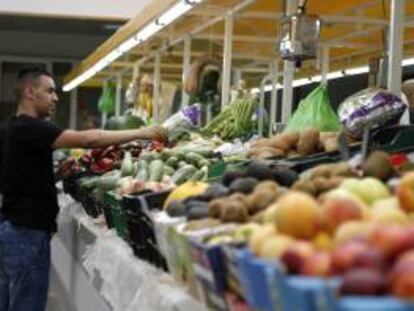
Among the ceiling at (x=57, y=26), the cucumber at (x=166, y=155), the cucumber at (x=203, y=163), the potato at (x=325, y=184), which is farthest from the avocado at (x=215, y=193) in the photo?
the ceiling at (x=57, y=26)

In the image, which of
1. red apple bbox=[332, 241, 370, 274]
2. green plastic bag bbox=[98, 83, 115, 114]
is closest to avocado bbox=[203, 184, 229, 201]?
red apple bbox=[332, 241, 370, 274]

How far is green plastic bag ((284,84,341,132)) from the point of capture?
3.51 metres

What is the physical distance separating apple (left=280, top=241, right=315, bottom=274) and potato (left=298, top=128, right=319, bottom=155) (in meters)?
1.72

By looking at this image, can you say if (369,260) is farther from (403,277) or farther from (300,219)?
(300,219)

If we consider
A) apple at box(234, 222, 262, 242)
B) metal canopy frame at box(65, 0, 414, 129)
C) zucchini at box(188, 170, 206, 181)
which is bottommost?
zucchini at box(188, 170, 206, 181)

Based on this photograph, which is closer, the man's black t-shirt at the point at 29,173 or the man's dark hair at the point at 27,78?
the man's black t-shirt at the point at 29,173

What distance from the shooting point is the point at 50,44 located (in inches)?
644

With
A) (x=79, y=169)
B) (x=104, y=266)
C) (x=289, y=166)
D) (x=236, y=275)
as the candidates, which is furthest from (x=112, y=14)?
(x=236, y=275)

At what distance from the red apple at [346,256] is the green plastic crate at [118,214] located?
5.86 ft

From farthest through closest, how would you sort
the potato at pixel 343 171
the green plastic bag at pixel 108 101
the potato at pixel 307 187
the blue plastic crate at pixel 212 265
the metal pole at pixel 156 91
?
the green plastic bag at pixel 108 101
the metal pole at pixel 156 91
the potato at pixel 343 171
the potato at pixel 307 187
the blue plastic crate at pixel 212 265

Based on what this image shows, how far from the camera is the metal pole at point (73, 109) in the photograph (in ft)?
55.4

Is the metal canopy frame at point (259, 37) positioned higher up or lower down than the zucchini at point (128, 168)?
higher up

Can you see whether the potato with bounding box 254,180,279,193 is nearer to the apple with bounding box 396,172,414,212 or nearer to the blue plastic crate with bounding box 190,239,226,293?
the blue plastic crate with bounding box 190,239,226,293

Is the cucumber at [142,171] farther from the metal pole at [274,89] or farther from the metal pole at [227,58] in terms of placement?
the metal pole at [274,89]
